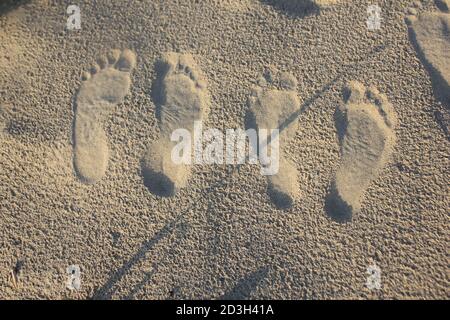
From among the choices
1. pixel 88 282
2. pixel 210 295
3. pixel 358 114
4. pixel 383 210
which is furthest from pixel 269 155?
pixel 88 282

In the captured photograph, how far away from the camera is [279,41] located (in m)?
2.62

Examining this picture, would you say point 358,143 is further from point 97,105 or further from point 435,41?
point 97,105

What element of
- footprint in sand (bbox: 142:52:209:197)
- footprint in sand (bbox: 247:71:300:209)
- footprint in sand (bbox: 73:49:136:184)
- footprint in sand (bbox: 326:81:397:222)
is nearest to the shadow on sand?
footprint in sand (bbox: 247:71:300:209)

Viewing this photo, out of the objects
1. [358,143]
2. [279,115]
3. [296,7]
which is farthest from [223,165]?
[296,7]

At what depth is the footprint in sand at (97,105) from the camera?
258cm

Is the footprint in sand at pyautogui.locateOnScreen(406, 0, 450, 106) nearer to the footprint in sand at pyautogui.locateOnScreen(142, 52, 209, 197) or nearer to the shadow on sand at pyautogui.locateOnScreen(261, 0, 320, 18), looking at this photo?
the shadow on sand at pyautogui.locateOnScreen(261, 0, 320, 18)

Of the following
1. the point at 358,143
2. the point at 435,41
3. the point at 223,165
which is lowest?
the point at 223,165

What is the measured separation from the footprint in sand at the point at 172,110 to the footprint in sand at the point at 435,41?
4.59 ft

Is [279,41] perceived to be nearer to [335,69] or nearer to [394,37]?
[335,69]

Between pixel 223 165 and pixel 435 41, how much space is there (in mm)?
1566

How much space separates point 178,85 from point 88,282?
135cm

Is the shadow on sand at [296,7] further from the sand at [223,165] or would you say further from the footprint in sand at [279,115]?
the footprint in sand at [279,115]

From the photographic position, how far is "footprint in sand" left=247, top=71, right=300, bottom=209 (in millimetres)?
2533

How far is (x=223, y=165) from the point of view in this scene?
2.56 metres
